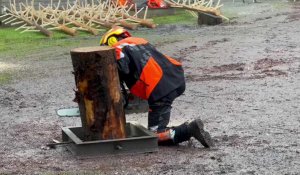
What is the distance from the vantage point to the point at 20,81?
476 inches

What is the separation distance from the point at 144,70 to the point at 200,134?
860 mm

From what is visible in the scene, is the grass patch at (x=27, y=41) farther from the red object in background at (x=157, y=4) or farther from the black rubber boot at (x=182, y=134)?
the black rubber boot at (x=182, y=134)

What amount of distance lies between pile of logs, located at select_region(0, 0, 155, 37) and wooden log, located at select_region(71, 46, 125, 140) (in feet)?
39.4

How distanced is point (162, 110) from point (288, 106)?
2.39m

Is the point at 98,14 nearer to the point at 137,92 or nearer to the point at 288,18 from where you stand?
the point at 288,18

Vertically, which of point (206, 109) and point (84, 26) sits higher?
point (206, 109)

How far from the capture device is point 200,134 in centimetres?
697

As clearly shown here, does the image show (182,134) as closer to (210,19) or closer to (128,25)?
(128,25)

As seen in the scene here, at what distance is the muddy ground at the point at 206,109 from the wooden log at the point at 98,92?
1.21 ft

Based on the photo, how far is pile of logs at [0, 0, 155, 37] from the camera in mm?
19594

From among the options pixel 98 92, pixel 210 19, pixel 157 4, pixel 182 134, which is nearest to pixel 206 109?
pixel 182 134

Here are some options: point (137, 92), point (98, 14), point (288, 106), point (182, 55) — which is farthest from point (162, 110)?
point (98, 14)

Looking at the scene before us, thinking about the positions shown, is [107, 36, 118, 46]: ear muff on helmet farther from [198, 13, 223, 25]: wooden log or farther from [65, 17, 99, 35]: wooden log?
[198, 13, 223, 25]: wooden log

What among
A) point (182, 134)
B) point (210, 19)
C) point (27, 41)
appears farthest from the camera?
point (210, 19)
